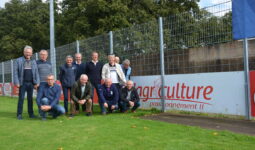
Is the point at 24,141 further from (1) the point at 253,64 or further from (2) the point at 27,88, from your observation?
(1) the point at 253,64

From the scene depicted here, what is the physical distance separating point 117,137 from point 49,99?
3125mm

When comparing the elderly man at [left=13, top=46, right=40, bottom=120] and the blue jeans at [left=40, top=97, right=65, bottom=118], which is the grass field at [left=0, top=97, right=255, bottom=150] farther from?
the elderly man at [left=13, top=46, right=40, bottom=120]

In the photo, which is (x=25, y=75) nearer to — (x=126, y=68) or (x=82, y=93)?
(x=82, y=93)

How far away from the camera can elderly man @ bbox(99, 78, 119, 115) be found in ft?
26.5

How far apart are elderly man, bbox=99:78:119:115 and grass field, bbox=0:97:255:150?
58.4 inches

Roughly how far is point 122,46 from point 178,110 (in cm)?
300

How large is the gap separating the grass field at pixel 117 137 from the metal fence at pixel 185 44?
216 cm

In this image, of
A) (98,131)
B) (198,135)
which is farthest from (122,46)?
(198,135)

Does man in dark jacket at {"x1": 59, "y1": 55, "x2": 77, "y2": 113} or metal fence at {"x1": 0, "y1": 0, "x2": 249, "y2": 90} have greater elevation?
metal fence at {"x1": 0, "y1": 0, "x2": 249, "y2": 90}

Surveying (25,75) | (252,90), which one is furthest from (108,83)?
(252,90)

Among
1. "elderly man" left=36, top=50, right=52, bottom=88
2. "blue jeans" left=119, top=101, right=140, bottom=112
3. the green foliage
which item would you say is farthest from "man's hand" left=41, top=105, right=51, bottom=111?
the green foliage

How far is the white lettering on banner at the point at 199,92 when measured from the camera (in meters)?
6.79

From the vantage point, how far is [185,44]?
7809 millimetres

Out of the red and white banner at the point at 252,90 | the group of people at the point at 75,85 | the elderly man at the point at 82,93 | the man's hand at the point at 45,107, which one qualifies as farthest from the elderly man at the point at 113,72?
the red and white banner at the point at 252,90
